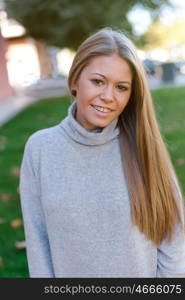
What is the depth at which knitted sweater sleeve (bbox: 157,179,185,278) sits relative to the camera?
1.34 metres

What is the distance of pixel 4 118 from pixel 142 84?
8578 millimetres

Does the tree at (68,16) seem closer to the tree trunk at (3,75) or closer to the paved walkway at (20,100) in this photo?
the tree trunk at (3,75)

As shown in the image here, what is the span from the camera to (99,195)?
50.3 inches

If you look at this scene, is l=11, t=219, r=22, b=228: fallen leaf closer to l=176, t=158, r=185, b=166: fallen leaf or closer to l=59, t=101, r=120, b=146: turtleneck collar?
l=176, t=158, r=185, b=166: fallen leaf

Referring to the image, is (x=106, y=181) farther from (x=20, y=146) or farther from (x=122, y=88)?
(x=20, y=146)

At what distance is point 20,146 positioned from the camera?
627 centimetres

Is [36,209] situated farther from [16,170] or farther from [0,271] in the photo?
[16,170]

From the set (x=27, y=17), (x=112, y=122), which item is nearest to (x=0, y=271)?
(x=112, y=122)

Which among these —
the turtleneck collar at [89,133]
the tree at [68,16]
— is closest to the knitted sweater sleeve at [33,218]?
the turtleneck collar at [89,133]

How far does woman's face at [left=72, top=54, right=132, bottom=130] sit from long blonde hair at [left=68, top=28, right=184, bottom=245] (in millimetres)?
29

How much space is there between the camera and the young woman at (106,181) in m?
1.27

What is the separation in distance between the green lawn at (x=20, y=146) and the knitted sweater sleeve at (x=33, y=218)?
3.88 feet

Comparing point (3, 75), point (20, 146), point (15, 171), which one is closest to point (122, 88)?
point (15, 171)

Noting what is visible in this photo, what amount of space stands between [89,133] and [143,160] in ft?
0.65
